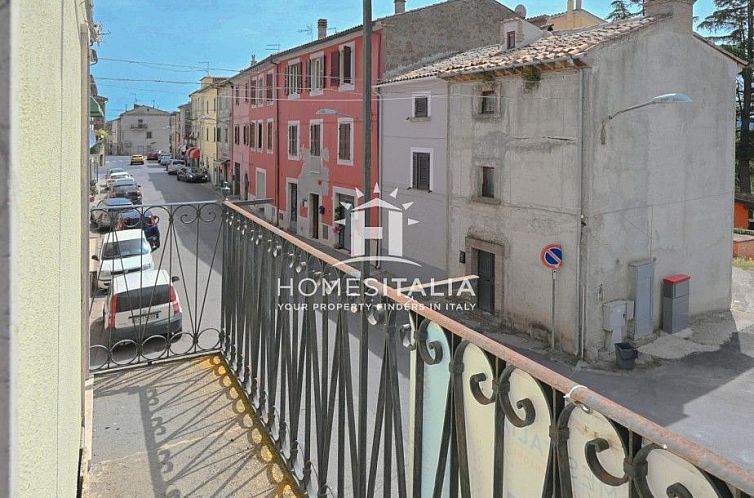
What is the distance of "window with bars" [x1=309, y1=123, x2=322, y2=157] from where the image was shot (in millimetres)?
22922

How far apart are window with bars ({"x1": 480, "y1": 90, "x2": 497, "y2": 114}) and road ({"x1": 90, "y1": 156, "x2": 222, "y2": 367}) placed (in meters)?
6.75

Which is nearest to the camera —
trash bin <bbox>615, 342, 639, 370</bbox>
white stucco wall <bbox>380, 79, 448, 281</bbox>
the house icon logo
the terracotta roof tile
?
trash bin <bbox>615, 342, 639, 370</bbox>

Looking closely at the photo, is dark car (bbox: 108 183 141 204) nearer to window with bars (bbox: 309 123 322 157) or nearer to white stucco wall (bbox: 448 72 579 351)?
window with bars (bbox: 309 123 322 157)

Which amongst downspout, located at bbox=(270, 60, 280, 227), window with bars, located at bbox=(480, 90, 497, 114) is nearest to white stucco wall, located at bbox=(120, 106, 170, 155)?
downspout, located at bbox=(270, 60, 280, 227)

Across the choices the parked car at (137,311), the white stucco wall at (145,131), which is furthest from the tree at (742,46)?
the white stucco wall at (145,131)

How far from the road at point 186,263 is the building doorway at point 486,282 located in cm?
623

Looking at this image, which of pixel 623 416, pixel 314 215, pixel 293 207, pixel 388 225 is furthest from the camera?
pixel 293 207

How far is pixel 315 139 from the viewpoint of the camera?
23.4m

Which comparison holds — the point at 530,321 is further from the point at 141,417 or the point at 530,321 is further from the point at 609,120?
the point at 141,417

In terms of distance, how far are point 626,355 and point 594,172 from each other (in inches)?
140

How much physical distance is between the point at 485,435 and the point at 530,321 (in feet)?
39.8

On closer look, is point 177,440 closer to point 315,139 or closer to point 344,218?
point 344,218

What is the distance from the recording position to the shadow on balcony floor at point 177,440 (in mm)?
3268

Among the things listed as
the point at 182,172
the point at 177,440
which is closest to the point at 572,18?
the point at 177,440
